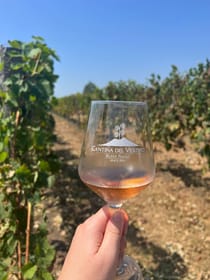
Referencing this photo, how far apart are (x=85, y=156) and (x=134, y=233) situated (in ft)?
9.01

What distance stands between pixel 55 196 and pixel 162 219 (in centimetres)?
162

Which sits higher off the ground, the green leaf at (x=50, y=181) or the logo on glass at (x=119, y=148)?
the logo on glass at (x=119, y=148)

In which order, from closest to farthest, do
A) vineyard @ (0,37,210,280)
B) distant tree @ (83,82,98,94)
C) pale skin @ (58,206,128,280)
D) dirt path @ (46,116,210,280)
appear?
pale skin @ (58,206,128,280) → vineyard @ (0,37,210,280) → dirt path @ (46,116,210,280) → distant tree @ (83,82,98,94)

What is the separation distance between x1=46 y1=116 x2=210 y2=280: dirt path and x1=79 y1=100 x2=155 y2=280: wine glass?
2.05 m

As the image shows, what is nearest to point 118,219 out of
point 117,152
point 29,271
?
point 117,152

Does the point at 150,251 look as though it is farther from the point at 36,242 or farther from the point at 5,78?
the point at 5,78

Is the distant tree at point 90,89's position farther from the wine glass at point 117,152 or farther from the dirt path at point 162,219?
the wine glass at point 117,152

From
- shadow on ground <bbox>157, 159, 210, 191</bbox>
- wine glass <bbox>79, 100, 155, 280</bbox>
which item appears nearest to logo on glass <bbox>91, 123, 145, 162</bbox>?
wine glass <bbox>79, 100, 155, 280</bbox>

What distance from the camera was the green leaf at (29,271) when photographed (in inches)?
68.9

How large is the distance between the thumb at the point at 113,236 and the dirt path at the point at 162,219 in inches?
80.1

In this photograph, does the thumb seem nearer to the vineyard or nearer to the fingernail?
the fingernail

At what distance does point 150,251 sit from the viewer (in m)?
3.19

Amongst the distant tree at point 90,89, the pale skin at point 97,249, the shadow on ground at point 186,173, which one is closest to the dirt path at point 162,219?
the shadow on ground at point 186,173

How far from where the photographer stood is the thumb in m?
0.91
